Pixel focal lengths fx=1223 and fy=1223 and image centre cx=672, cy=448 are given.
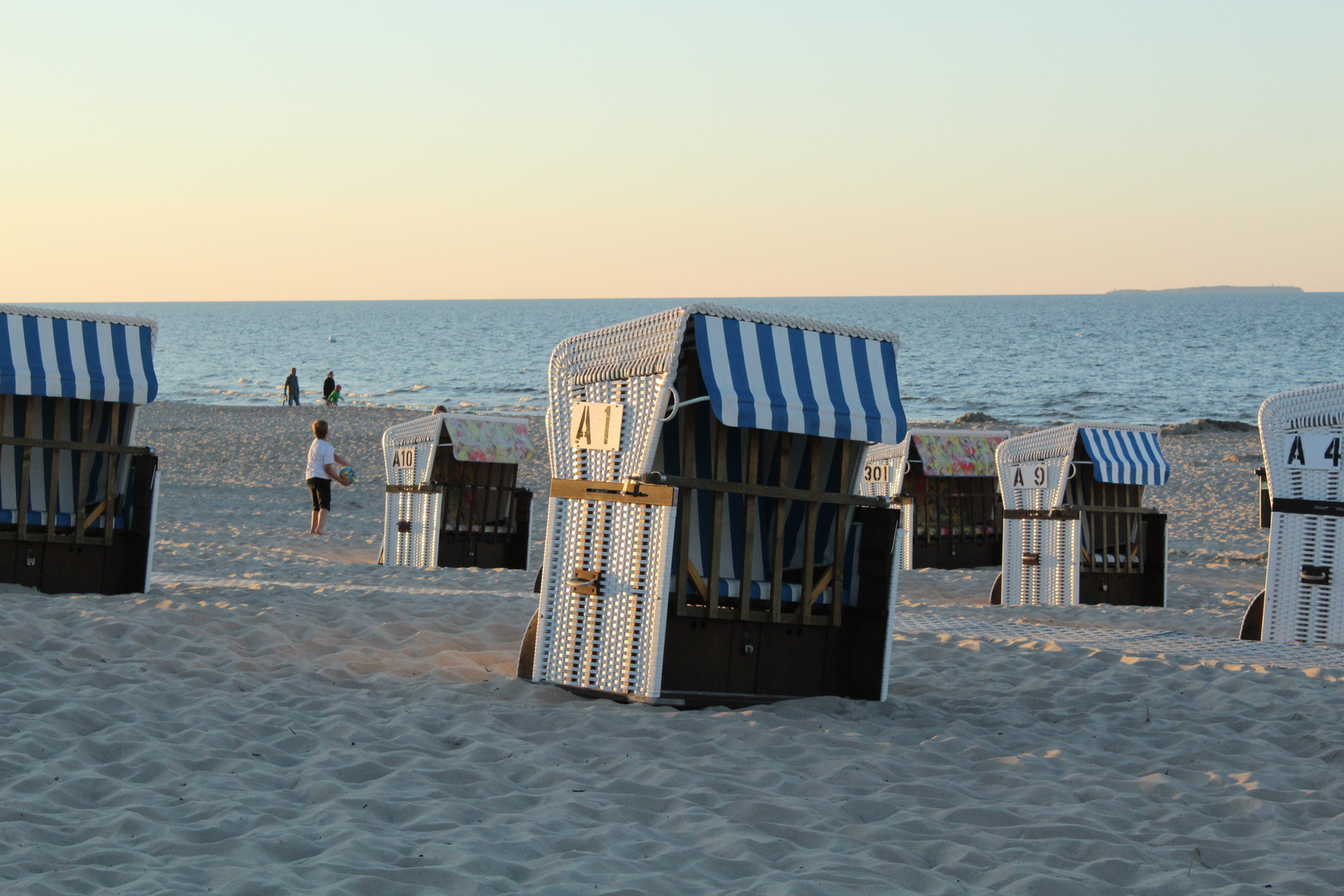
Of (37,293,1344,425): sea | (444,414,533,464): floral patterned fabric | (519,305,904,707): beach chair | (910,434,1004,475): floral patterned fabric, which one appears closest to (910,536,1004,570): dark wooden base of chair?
(910,434,1004,475): floral patterned fabric

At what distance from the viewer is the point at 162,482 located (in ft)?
65.9

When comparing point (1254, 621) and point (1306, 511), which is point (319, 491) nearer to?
point (1254, 621)

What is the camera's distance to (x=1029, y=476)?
10.6 metres

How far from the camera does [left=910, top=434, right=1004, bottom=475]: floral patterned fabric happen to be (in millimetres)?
13562

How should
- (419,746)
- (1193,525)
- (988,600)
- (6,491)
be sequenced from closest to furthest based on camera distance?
(419,746) → (6,491) → (988,600) → (1193,525)

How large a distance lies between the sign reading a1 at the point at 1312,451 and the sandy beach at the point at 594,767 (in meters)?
1.13

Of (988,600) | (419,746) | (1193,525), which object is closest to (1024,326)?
(1193,525)

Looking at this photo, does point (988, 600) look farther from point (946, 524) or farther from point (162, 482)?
point (162, 482)

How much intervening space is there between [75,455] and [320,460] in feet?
20.4

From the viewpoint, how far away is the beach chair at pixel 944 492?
13.6 meters

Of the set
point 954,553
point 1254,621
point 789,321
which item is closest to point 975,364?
point 954,553

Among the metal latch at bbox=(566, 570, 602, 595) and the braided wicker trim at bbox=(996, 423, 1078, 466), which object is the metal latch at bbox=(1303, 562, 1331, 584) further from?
the metal latch at bbox=(566, 570, 602, 595)

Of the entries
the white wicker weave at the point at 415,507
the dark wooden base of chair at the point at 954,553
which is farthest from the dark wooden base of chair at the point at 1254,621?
the white wicker weave at the point at 415,507

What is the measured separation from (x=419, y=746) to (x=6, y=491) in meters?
5.04
